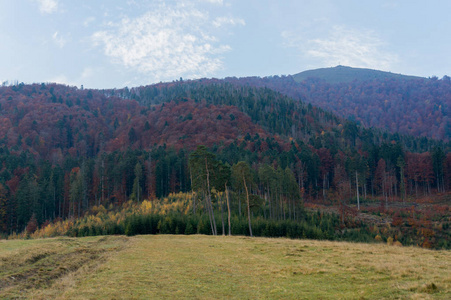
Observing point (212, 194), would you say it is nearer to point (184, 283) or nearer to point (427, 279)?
point (184, 283)

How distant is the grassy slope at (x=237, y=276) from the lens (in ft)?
40.3

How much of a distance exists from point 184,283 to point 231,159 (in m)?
89.9

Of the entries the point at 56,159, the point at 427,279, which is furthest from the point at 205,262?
the point at 56,159

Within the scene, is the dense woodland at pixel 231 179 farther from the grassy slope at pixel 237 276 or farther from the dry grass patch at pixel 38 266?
the grassy slope at pixel 237 276

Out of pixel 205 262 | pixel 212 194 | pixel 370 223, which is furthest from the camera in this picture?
pixel 370 223

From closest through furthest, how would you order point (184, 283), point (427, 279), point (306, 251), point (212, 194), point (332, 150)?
point (427, 279) < point (184, 283) < point (306, 251) < point (212, 194) < point (332, 150)

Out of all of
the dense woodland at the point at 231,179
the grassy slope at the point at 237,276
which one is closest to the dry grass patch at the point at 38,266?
the grassy slope at the point at 237,276

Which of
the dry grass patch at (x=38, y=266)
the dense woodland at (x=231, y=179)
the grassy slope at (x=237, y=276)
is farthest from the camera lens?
the dense woodland at (x=231, y=179)

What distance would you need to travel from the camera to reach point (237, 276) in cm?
1623

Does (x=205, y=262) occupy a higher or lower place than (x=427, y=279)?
lower

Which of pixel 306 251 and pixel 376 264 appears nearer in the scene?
pixel 376 264

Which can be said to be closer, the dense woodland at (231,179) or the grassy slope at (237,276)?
the grassy slope at (237,276)

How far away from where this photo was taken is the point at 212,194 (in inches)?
2112

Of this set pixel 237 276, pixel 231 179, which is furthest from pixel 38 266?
pixel 231 179
